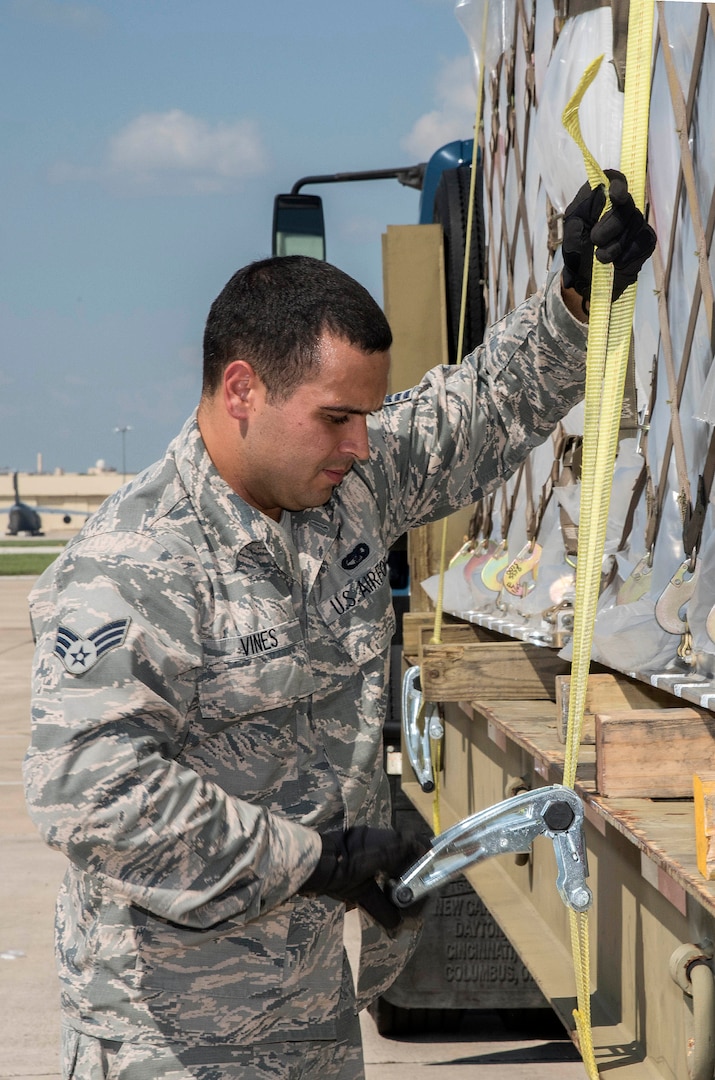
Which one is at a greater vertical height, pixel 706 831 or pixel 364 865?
pixel 706 831

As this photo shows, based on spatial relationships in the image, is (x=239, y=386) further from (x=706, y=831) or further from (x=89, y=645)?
(x=706, y=831)

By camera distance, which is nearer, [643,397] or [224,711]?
[224,711]

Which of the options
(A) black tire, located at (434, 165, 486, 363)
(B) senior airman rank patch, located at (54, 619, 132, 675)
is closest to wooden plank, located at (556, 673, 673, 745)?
(B) senior airman rank patch, located at (54, 619, 132, 675)

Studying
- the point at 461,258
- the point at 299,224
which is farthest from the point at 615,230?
the point at 299,224

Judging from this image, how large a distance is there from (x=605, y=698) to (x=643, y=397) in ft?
2.07

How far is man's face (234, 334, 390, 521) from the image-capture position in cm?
179

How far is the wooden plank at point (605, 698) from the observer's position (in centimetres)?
199

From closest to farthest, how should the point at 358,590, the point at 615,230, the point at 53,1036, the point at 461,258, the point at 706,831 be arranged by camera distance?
1. the point at 706,831
2. the point at 615,230
3. the point at 358,590
4. the point at 53,1036
5. the point at 461,258

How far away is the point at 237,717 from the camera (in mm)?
1838

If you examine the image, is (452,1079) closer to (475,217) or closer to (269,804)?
(269,804)

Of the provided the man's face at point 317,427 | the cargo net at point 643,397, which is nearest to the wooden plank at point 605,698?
the cargo net at point 643,397

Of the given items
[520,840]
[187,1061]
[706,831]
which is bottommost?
[187,1061]

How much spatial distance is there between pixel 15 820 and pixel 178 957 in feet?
14.9

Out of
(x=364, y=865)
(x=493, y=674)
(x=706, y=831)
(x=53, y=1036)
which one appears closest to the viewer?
(x=706, y=831)
